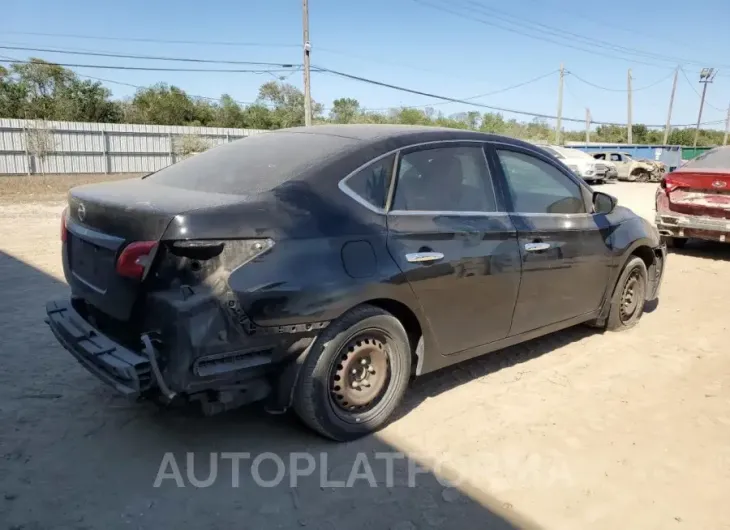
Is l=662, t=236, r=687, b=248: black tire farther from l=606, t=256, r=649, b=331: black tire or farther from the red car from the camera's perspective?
l=606, t=256, r=649, b=331: black tire

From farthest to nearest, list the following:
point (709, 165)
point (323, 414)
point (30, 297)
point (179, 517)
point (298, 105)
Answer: point (298, 105)
point (709, 165)
point (30, 297)
point (323, 414)
point (179, 517)

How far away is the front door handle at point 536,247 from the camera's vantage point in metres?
3.98

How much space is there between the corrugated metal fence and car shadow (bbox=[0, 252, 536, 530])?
18288 millimetres

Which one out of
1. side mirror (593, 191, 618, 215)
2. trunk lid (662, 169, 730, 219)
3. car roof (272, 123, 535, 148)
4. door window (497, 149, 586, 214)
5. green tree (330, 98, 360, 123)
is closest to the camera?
car roof (272, 123, 535, 148)

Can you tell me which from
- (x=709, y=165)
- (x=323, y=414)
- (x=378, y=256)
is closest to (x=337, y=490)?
(x=323, y=414)

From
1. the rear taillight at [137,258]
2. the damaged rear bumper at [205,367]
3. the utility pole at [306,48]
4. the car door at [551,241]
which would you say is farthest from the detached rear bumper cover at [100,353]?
the utility pole at [306,48]

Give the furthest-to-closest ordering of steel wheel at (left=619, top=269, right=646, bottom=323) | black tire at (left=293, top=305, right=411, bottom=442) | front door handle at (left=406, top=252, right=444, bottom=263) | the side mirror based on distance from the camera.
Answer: steel wheel at (left=619, top=269, right=646, bottom=323), the side mirror, front door handle at (left=406, top=252, right=444, bottom=263), black tire at (left=293, top=305, right=411, bottom=442)

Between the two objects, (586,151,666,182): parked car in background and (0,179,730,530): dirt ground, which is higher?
(586,151,666,182): parked car in background

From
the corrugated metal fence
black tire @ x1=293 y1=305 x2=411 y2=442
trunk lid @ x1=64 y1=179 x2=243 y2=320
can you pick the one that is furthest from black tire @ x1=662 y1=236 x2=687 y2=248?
the corrugated metal fence

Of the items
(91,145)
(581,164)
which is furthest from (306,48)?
(581,164)

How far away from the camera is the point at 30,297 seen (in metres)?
5.77

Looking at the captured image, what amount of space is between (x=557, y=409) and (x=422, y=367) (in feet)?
3.12

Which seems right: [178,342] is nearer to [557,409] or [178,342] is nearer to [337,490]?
[337,490]

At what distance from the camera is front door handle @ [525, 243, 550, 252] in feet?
13.1
